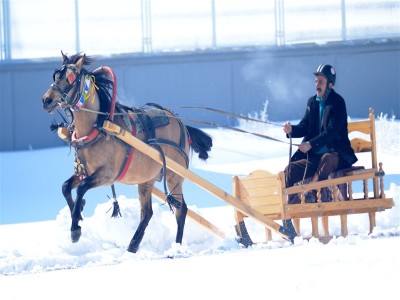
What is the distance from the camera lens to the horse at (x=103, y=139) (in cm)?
922

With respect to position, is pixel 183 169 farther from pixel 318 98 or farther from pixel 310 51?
pixel 310 51

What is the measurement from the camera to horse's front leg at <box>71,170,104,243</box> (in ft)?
29.6

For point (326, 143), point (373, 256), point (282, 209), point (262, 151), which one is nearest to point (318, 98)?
point (326, 143)

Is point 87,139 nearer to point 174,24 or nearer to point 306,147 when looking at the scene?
point 306,147

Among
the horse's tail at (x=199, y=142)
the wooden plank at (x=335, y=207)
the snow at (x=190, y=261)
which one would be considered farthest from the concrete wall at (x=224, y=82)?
the wooden plank at (x=335, y=207)

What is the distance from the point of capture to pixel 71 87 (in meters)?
9.23

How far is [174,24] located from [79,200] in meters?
9.53

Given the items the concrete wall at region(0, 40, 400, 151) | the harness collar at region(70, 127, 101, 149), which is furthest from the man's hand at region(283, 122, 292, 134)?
the concrete wall at region(0, 40, 400, 151)

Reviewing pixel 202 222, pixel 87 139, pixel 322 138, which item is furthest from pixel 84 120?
pixel 322 138

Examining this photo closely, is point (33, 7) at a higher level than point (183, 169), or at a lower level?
higher

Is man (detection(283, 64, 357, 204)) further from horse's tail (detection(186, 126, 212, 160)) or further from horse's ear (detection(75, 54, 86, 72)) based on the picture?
horse's ear (detection(75, 54, 86, 72))

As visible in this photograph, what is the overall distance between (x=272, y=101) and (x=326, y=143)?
29.0 feet

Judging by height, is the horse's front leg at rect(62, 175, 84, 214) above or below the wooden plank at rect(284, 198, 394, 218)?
above

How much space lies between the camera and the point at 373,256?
25.8ft
